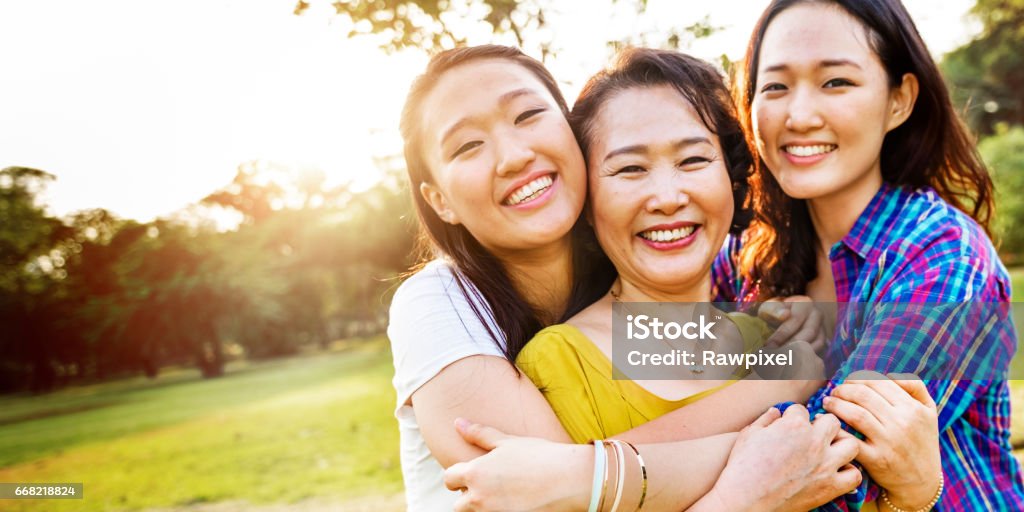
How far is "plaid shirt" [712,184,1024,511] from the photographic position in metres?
2.30

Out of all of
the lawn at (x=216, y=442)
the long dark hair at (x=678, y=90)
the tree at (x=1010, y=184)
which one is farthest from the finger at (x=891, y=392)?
the tree at (x=1010, y=184)

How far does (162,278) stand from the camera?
2080 cm

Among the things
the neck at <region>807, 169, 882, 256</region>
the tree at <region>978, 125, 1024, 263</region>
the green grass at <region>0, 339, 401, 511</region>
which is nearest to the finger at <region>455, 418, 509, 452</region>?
the neck at <region>807, 169, 882, 256</region>

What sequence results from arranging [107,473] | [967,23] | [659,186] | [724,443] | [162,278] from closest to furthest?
[724,443] < [659,186] < [107,473] < [162,278] < [967,23]

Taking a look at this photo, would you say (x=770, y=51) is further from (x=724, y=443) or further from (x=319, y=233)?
(x=319, y=233)

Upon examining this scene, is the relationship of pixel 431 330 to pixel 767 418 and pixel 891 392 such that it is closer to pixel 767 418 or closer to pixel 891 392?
pixel 767 418

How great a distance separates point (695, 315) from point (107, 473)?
36.8 feet

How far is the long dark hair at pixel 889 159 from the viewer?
9.14ft

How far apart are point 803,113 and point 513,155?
1075mm

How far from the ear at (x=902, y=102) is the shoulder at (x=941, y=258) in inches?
14.1

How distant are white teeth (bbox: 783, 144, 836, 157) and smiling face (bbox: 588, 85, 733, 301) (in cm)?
43

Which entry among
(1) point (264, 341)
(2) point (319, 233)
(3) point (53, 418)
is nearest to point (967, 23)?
(2) point (319, 233)

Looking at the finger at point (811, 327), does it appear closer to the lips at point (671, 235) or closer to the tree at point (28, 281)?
the lips at point (671, 235)

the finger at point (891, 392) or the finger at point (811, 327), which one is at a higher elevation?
the finger at point (811, 327)
